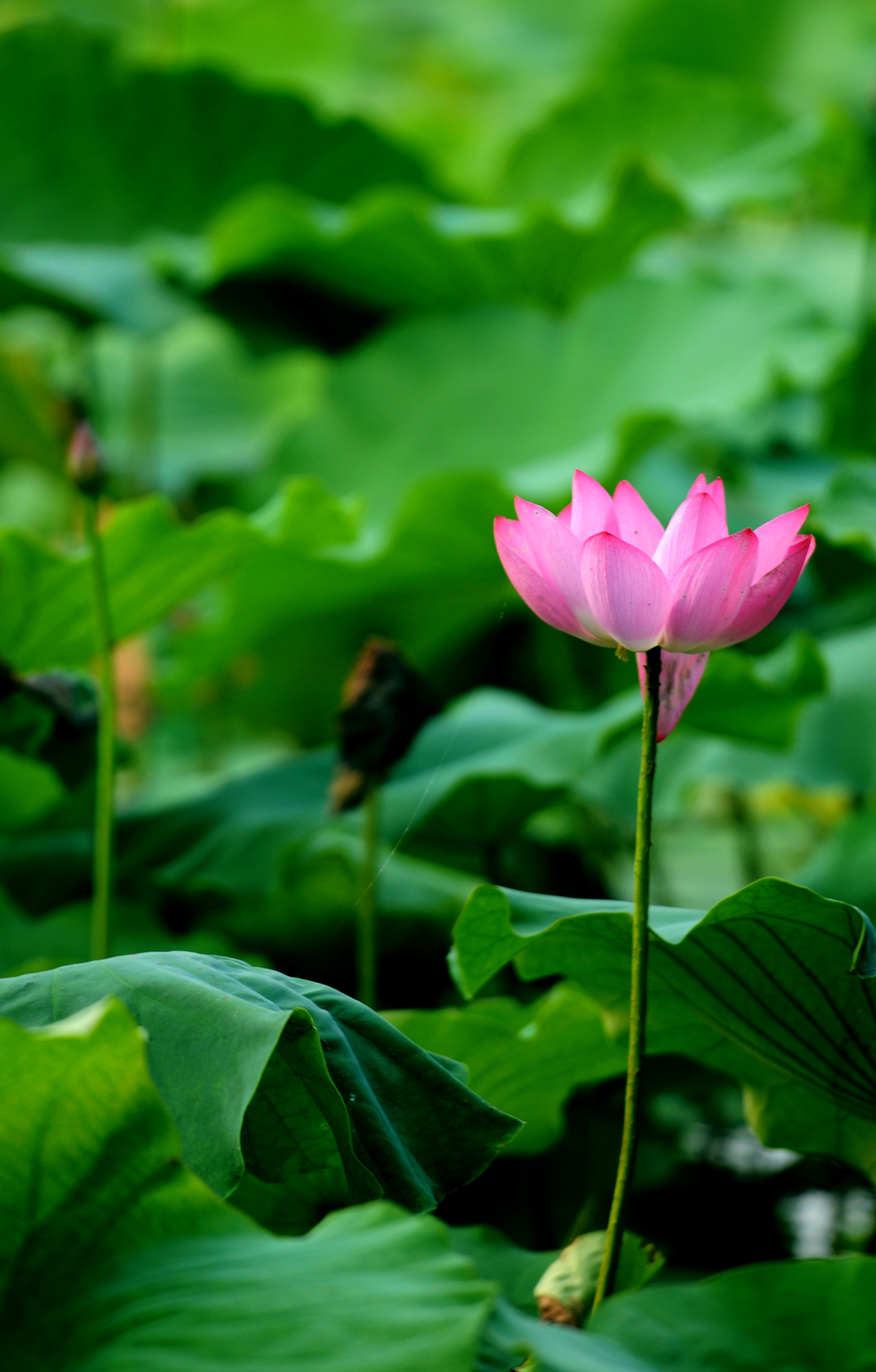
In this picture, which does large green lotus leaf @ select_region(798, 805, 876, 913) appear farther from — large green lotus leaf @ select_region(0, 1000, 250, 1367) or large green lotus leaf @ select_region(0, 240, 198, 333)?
large green lotus leaf @ select_region(0, 240, 198, 333)

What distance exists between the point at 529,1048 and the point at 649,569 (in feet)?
1.11

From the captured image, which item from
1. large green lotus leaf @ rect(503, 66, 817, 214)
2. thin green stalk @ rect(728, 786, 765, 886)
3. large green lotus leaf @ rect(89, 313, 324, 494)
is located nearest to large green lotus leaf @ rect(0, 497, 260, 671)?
thin green stalk @ rect(728, 786, 765, 886)

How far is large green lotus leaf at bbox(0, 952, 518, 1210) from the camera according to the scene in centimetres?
45

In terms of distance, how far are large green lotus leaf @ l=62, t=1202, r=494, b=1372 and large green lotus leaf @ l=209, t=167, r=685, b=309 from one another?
3.87 feet

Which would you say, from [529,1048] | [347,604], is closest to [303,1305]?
[529,1048]

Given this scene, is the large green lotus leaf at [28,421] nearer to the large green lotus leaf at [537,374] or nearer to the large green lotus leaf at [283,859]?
the large green lotus leaf at [537,374]

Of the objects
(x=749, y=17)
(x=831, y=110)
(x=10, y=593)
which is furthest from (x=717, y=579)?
(x=749, y=17)

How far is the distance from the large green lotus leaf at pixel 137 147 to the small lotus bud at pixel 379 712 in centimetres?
133

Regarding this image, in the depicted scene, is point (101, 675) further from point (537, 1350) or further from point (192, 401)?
point (192, 401)

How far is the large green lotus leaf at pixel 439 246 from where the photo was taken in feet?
4.61

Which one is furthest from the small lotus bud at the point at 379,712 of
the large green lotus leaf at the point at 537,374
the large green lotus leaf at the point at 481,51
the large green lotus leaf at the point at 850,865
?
the large green lotus leaf at the point at 481,51

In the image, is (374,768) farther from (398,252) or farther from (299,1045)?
(398,252)

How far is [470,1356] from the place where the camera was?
1.10ft

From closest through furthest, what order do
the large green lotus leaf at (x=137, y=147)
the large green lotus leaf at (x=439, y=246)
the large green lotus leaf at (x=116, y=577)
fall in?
the large green lotus leaf at (x=116, y=577) < the large green lotus leaf at (x=439, y=246) < the large green lotus leaf at (x=137, y=147)
